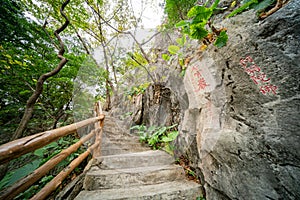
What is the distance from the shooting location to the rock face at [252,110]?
31.9 inches

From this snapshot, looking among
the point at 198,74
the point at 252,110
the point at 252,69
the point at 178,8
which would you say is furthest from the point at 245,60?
the point at 178,8

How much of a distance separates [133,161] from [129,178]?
0.45 meters

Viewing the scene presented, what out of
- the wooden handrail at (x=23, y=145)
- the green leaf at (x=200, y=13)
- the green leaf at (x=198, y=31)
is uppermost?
the green leaf at (x=200, y=13)

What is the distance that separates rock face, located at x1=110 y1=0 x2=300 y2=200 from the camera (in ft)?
2.66

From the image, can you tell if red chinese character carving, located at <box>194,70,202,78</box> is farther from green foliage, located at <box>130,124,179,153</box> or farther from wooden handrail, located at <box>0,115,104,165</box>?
wooden handrail, located at <box>0,115,104,165</box>

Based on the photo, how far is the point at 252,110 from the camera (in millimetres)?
1027

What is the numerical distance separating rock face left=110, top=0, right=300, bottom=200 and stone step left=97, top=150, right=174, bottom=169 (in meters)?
0.70

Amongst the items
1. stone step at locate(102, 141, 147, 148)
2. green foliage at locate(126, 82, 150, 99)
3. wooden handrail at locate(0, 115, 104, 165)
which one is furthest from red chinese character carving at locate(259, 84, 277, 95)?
green foliage at locate(126, 82, 150, 99)

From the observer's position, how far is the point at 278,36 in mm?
904

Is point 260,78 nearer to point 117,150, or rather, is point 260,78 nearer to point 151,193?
point 151,193

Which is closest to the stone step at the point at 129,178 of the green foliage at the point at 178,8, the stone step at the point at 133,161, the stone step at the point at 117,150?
the stone step at the point at 133,161

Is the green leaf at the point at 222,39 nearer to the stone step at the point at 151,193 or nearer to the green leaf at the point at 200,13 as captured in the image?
the green leaf at the point at 200,13

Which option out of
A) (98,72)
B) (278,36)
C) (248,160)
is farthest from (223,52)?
(98,72)

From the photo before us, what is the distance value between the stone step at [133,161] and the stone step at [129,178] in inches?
12.6
